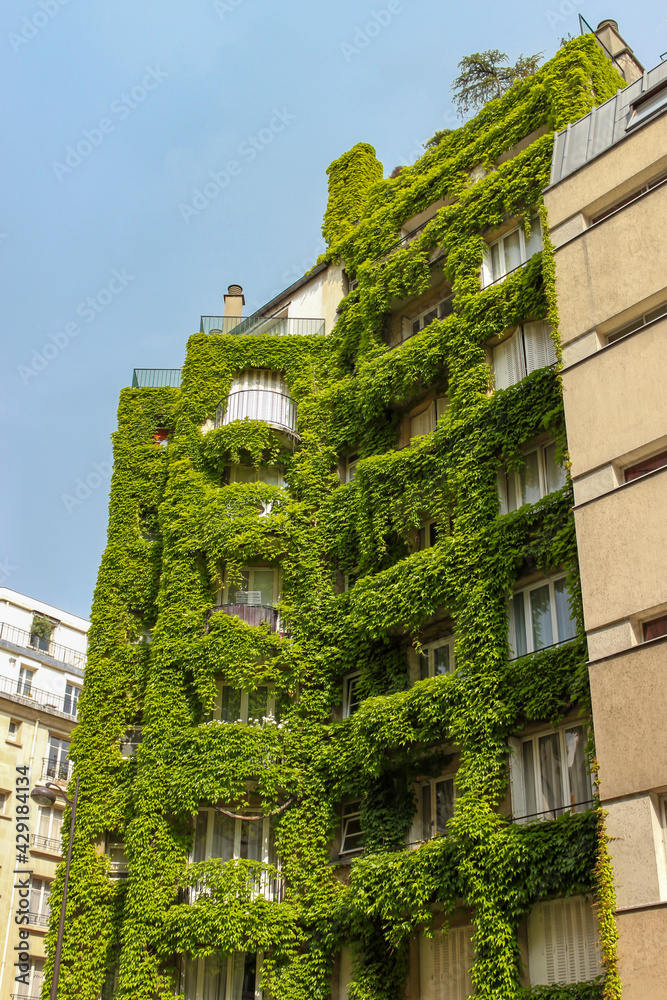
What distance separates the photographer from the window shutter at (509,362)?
32.8 m

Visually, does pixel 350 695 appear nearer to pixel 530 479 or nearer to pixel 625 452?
pixel 530 479

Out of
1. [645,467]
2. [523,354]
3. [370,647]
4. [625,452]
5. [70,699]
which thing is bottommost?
[370,647]

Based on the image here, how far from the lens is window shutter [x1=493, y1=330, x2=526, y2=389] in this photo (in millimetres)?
32844

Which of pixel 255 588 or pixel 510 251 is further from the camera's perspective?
pixel 255 588

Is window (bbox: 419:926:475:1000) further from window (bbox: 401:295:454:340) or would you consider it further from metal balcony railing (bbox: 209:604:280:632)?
window (bbox: 401:295:454:340)

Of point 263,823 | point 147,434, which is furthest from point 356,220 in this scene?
point 263,823

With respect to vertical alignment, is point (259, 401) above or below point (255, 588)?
above

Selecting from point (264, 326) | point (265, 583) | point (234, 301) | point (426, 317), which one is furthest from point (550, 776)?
point (234, 301)

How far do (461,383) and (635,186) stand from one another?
26.1 feet

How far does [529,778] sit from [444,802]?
140 inches

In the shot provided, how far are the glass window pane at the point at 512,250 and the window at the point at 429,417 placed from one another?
461cm

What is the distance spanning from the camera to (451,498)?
3200 centimetres

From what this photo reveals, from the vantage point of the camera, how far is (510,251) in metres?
35.3

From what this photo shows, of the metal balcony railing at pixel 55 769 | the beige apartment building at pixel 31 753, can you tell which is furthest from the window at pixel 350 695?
the metal balcony railing at pixel 55 769
